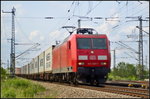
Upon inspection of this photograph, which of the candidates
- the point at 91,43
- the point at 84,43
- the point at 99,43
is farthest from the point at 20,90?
the point at 99,43

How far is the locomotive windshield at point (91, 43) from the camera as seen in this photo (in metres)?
21.3

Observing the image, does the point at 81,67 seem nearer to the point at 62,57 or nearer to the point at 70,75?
the point at 70,75

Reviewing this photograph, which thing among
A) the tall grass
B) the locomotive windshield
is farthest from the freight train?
the tall grass

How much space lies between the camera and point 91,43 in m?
21.5

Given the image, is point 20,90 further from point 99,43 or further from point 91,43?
point 99,43

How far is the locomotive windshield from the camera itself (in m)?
21.3

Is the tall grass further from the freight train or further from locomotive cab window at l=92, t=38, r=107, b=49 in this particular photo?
locomotive cab window at l=92, t=38, r=107, b=49

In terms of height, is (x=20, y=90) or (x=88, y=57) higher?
(x=88, y=57)

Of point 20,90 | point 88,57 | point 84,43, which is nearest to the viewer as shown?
point 20,90

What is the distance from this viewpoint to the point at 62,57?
25109 mm

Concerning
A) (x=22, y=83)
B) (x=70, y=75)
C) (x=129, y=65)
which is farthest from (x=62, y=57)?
(x=129, y=65)

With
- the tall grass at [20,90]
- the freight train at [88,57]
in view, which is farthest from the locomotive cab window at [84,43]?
the tall grass at [20,90]

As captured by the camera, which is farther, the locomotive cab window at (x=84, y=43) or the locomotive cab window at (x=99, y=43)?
the locomotive cab window at (x=99, y=43)

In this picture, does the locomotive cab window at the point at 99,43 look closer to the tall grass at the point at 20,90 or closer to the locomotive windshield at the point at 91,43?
the locomotive windshield at the point at 91,43
